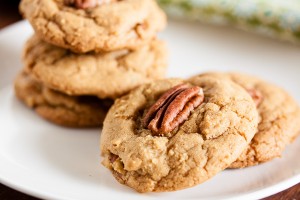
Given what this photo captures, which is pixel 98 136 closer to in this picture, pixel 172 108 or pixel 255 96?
pixel 172 108

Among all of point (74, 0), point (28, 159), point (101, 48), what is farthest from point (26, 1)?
point (28, 159)

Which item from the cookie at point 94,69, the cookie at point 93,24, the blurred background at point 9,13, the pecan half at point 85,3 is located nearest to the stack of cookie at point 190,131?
the cookie at point 94,69

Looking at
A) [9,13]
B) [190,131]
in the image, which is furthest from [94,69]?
[9,13]

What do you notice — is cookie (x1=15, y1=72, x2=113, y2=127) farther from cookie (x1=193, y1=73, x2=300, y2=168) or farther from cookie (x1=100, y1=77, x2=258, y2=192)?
cookie (x1=193, y1=73, x2=300, y2=168)

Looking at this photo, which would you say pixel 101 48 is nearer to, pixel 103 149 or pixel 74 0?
pixel 74 0

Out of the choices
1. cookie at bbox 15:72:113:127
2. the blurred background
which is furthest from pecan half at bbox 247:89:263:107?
the blurred background
